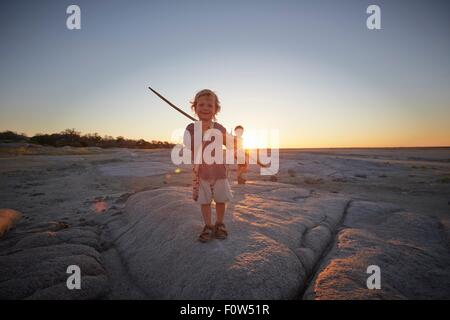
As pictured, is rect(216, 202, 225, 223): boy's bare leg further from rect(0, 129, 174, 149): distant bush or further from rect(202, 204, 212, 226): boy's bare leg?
rect(0, 129, 174, 149): distant bush

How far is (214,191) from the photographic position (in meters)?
3.11

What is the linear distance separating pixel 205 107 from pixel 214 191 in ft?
3.69

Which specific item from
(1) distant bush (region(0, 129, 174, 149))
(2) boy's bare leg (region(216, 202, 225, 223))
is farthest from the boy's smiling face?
(1) distant bush (region(0, 129, 174, 149))

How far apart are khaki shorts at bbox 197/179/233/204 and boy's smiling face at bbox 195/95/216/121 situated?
2.86ft

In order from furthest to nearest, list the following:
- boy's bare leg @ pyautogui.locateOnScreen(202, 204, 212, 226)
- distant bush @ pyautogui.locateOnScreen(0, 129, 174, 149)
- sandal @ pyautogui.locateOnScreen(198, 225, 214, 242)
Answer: distant bush @ pyautogui.locateOnScreen(0, 129, 174, 149), boy's bare leg @ pyautogui.locateOnScreen(202, 204, 212, 226), sandal @ pyautogui.locateOnScreen(198, 225, 214, 242)

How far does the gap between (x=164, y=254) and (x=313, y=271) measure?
69.6 inches

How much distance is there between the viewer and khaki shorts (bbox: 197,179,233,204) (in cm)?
308

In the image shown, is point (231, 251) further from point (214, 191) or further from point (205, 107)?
point (205, 107)

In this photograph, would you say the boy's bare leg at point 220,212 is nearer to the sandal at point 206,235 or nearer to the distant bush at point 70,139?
the sandal at point 206,235

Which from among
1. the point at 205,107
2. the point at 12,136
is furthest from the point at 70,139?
the point at 205,107

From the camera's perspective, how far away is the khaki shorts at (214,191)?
3.08m

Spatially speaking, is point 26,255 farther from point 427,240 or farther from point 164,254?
point 427,240

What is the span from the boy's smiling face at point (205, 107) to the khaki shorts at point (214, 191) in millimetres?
872
